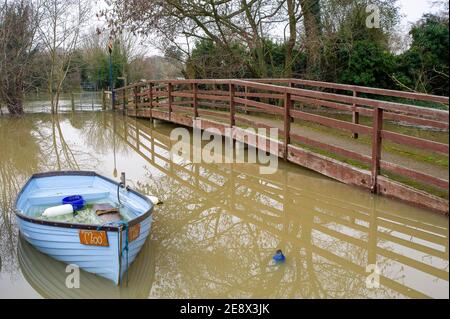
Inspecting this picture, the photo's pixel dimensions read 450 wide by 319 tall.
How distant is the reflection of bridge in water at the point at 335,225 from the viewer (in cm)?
449

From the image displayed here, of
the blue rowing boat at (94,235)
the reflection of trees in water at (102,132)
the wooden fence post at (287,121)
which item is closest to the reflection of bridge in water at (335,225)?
the wooden fence post at (287,121)

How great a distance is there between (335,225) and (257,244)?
44.1 inches

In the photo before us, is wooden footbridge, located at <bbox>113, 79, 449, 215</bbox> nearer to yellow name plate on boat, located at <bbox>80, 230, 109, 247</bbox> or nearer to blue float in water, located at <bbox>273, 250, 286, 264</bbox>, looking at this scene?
blue float in water, located at <bbox>273, 250, 286, 264</bbox>

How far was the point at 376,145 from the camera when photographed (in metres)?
6.30

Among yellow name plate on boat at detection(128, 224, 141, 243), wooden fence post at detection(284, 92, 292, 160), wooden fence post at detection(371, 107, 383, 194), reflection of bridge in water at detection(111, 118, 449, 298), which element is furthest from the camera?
wooden fence post at detection(284, 92, 292, 160)

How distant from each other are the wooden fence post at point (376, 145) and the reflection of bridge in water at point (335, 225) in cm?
24

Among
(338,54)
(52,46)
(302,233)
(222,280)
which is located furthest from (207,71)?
(222,280)

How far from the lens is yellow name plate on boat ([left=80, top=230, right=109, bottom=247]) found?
4.08 meters

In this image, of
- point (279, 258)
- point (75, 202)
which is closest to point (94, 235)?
point (75, 202)

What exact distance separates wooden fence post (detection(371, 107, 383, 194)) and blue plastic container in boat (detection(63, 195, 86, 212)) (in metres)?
3.83

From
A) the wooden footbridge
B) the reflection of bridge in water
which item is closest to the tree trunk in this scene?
the wooden footbridge
